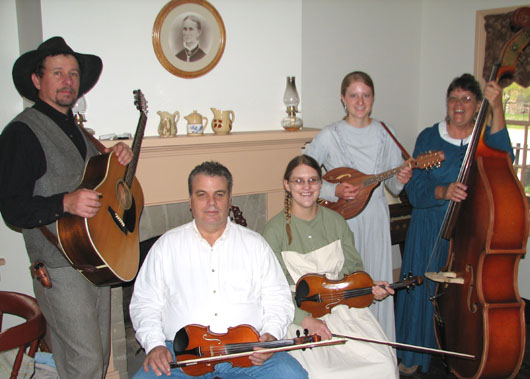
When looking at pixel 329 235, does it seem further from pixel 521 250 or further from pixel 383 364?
pixel 521 250

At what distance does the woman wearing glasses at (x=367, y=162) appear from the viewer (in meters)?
2.32

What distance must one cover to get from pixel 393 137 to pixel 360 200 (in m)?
0.36

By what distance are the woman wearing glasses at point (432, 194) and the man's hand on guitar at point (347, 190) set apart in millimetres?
368

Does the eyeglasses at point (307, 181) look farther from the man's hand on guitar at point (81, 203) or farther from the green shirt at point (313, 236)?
the man's hand on guitar at point (81, 203)

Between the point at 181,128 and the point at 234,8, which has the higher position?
the point at 234,8

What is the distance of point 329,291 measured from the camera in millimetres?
1887

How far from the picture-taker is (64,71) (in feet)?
5.90

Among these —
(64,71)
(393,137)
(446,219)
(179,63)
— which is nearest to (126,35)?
(179,63)

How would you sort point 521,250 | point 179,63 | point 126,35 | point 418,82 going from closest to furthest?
point 521,250 → point 126,35 → point 179,63 → point 418,82

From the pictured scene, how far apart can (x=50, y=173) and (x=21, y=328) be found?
55 cm

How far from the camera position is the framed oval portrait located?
2.55 m

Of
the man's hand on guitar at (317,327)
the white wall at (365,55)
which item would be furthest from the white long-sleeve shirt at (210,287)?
the white wall at (365,55)

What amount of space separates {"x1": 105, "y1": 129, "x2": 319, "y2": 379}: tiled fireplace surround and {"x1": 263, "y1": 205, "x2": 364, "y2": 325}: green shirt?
0.80 metres

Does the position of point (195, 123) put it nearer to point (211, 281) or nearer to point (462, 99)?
point (211, 281)
